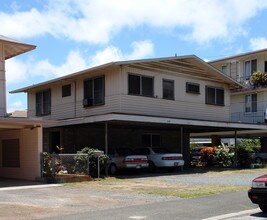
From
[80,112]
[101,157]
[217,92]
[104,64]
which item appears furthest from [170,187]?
[217,92]

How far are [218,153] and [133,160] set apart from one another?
1111 centimetres

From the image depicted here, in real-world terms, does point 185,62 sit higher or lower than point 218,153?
higher

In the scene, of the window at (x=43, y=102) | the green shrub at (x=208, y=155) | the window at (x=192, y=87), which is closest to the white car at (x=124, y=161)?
the window at (x=192, y=87)

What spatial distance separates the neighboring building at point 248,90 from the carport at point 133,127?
322 inches

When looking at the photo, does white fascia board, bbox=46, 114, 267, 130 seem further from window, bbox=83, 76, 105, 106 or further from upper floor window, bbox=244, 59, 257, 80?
upper floor window, bbox=244, 59, 257, 80

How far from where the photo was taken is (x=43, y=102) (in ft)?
95.3

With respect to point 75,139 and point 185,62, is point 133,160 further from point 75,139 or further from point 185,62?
point 185,62

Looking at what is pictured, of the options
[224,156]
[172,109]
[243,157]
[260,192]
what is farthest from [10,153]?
[224,156]

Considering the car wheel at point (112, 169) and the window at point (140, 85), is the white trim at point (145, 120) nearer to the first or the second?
the window at point (140, 85)

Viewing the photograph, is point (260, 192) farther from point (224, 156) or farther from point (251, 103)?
point (251, 103)

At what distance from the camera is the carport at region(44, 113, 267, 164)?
21.8 meters

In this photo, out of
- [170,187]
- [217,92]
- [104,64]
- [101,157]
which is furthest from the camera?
[217,92]

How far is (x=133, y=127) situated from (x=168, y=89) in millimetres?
3542

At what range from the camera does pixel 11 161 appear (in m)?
21.5
